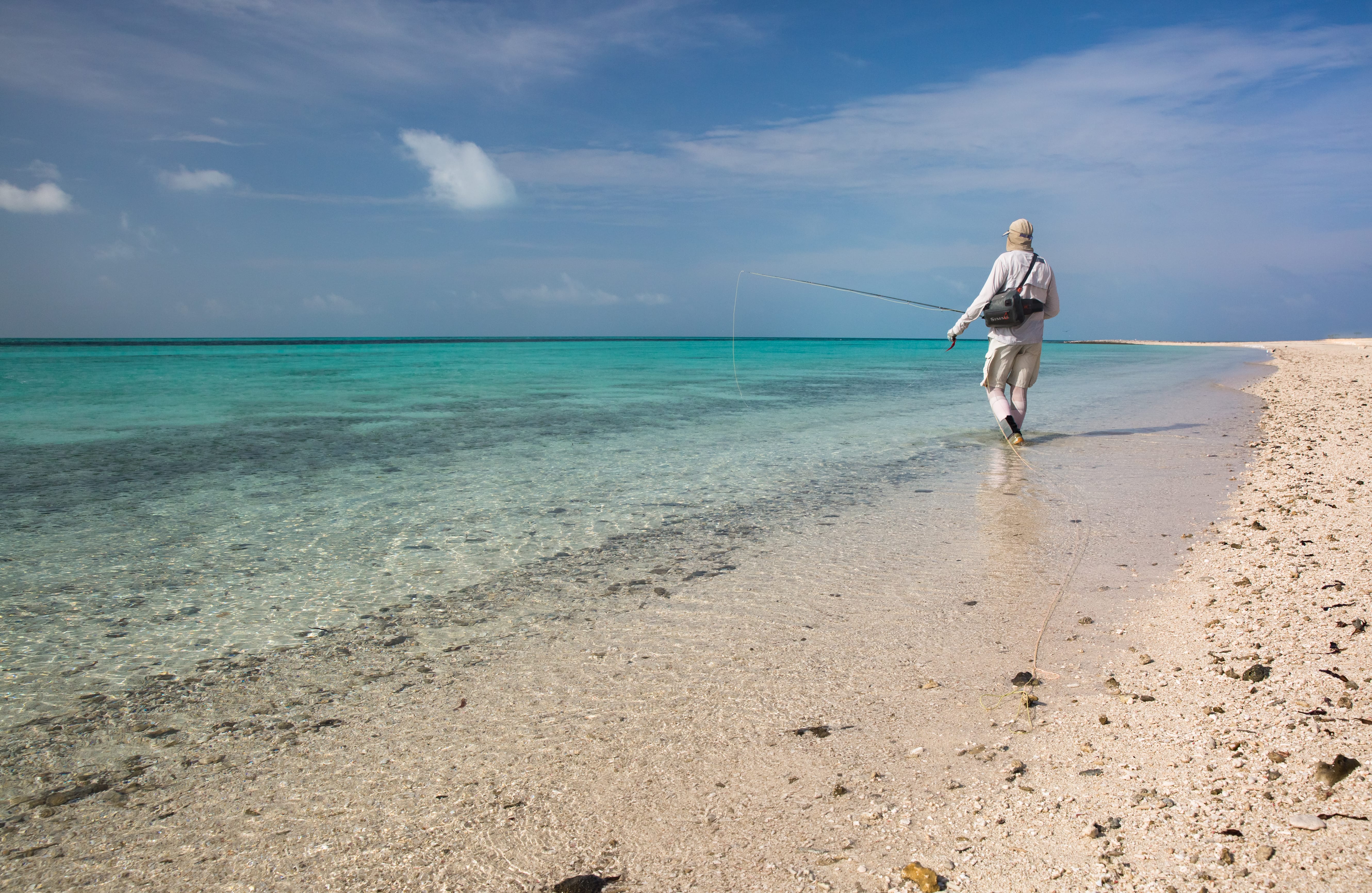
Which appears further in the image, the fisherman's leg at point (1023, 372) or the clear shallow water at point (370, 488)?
the fisherman's leg at point (1023, 372)

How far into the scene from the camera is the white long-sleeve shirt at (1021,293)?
9023 mm

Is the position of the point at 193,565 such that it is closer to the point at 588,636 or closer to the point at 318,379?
the point at 588,636

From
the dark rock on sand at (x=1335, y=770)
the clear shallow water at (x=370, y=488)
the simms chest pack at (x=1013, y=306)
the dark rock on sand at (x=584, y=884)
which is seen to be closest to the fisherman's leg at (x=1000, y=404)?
the clear shallow water at (x=370, y=488)

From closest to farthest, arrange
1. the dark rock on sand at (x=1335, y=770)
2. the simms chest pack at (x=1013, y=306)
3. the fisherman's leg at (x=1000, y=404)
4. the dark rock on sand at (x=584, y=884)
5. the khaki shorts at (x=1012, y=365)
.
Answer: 1. the dark rock on sand at (x=584, y=884)
2. the dark rock on sand at (x=1335, y=770)
3. the simms chest pack at (x=1013, y=306)
4. the khaki shorts at (x=1012, y=365)
5. the fisherman's leg at (x=1000, y=404)

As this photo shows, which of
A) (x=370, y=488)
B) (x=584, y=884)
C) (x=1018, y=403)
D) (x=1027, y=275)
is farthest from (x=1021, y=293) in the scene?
(x=584, y=884)

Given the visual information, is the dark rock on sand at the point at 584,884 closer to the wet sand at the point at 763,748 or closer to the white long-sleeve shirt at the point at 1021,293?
the wet sand at the point at 763,748

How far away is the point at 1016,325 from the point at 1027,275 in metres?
0.58

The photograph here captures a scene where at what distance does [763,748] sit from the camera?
2561 mm

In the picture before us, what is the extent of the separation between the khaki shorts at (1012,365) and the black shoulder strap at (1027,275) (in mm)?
676

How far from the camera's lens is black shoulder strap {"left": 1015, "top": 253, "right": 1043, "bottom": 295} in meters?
8.97

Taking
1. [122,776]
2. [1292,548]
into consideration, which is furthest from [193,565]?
[1292,548]

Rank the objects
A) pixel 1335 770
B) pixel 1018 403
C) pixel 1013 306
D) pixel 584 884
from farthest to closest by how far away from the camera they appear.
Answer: pixel 1018 403 → pixel 1013 306 → pixel 1335 770 → pixel 584 884

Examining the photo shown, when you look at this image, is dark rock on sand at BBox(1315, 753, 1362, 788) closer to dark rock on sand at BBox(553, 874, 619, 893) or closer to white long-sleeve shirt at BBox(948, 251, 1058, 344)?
dark rock on sand at BBox(553, 874, 619, 893)

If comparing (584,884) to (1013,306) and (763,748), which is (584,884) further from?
(1013,306)
